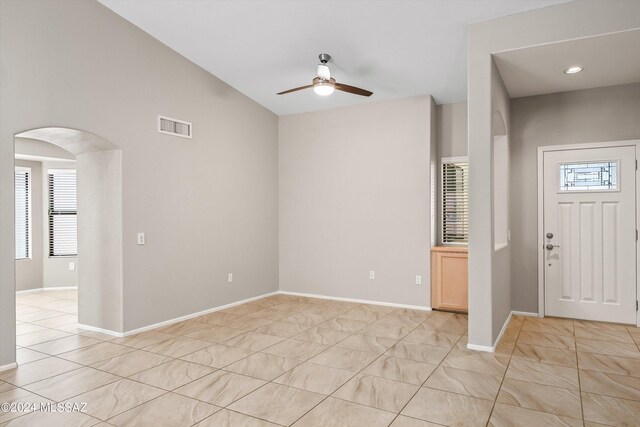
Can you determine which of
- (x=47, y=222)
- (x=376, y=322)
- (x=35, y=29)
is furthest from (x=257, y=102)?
(x=47, y=222)

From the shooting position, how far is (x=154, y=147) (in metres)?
4.91

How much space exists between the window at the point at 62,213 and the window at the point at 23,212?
0.33 metres

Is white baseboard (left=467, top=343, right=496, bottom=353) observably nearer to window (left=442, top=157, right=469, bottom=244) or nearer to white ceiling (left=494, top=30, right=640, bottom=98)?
window (left=442, top=157, right=469, bottom=244)

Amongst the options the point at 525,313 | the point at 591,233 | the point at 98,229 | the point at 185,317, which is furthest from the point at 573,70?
the point at 98,229

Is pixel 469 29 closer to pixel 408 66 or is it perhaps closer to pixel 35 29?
pixel 408 66

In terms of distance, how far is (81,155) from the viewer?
16.1 ft

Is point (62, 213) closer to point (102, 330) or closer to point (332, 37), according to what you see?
point (102, 330)

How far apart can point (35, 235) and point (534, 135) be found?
8.29 m

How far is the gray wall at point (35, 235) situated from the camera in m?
7.18

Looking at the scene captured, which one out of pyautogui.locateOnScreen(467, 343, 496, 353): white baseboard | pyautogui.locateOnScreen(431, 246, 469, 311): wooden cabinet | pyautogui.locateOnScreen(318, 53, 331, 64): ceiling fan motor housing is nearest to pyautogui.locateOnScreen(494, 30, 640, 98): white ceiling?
pyautogui.locateOnScreen(318, 53, 331, 64): ceiling fan motor housing

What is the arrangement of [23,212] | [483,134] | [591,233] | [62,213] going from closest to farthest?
[483,134], [591,233], [23,212], [62,213]

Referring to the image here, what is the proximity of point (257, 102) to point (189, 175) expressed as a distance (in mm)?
1884

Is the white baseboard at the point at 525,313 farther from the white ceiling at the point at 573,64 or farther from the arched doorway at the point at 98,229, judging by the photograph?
the arched doorway at the point at 98,229

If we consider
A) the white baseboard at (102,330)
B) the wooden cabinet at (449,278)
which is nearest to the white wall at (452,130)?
the wooden cabinet at (449,278)
